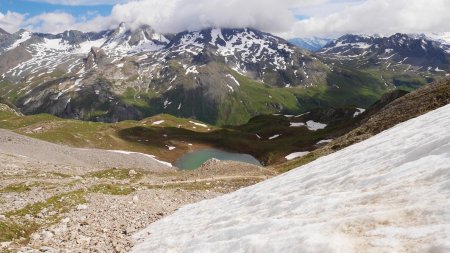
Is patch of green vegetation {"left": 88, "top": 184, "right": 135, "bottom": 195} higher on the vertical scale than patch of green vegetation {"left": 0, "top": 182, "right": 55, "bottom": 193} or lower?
lower

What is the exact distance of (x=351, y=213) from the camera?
1318 centimetres

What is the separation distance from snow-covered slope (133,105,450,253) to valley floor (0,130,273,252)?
3.12 m

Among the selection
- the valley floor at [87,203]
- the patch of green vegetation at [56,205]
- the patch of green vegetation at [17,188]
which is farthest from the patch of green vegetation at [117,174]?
the patch of green vegetation at [56,205]

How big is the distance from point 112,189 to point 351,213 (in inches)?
1203

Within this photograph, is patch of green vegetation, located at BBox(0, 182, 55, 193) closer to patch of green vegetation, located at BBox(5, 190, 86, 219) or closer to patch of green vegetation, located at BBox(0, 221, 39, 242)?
patch of green vegetation, located at BBox(5, 190, 86, 219)

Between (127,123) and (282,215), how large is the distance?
16796 centimetres

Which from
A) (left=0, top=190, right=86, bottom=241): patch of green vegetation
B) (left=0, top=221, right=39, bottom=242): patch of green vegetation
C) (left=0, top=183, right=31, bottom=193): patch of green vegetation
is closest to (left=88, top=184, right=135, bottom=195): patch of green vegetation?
(left=0, top=190, right=86, bottom=241): patch of green vegetation

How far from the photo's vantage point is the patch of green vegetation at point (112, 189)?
125 ft

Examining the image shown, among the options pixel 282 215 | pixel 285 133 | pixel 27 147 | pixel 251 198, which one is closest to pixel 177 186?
pixel 251 198

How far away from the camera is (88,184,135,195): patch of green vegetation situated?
38.1 meters

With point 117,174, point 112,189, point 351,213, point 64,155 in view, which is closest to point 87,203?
Result: point 112,189

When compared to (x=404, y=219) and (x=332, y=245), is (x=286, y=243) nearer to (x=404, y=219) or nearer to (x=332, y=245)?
(x=332, y=245)

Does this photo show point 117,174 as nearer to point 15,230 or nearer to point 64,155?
point 15,230

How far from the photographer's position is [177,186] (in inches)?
1766
